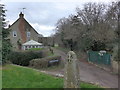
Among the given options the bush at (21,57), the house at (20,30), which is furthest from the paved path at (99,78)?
the house at (20,30)

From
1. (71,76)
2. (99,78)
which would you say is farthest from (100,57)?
(71,76)

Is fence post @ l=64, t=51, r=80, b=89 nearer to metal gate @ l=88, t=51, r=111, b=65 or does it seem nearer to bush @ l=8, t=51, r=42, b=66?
metal gate @ l=88, t=51, r=111, b=65

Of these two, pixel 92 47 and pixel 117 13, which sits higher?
pixel 117 13

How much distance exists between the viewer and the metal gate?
2103 centimetres

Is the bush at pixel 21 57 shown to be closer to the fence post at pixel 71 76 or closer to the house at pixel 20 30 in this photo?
the fence post at pixel 71 76

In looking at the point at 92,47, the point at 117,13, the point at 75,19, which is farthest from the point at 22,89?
the point at 75,19

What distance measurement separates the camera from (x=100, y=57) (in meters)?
23.2

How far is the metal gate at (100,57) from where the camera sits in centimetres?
2103

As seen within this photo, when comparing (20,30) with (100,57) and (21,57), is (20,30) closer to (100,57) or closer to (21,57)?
(21,57)

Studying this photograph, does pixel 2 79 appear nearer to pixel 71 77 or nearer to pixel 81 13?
pixel 71 77

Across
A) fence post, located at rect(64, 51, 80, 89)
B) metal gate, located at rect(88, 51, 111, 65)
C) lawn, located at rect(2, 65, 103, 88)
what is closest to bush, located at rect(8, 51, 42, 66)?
metal gate, located at rect(88, 51, 111, 65)

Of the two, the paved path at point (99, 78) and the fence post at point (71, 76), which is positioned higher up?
the fence post at point (71, 76)

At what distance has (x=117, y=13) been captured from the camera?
24.7m

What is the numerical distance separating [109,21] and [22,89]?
19193 millimetres
